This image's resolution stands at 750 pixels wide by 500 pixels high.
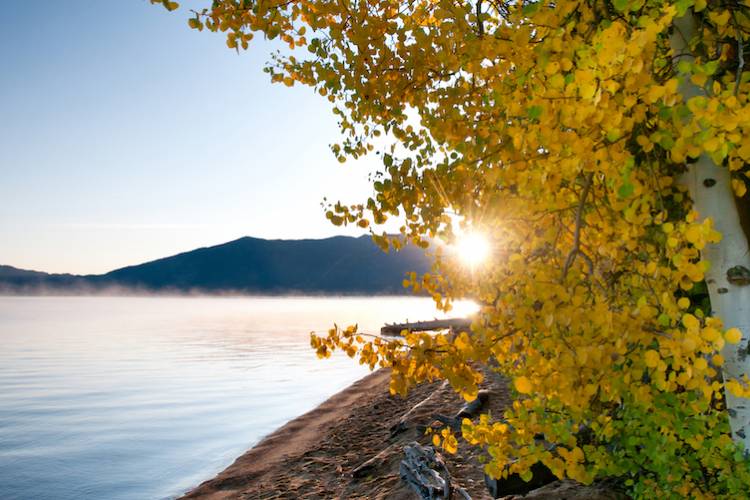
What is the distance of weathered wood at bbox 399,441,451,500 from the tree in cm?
315

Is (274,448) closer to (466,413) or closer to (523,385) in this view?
(466,413)

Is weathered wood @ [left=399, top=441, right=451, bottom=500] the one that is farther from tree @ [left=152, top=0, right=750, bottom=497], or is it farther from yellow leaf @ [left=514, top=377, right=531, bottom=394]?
yellow leaf @ [left=514, top=377, right=531, bottom=394]

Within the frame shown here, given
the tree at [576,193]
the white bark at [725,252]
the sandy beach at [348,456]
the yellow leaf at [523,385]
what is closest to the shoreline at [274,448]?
the sandy beach at [348,456]

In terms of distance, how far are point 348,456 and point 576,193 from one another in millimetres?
11794

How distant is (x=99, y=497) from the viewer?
13.5 m

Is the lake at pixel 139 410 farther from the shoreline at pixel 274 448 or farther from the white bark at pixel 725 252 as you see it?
the white bark at pixel 725 252

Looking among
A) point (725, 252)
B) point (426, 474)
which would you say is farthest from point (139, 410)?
point (725, 252)

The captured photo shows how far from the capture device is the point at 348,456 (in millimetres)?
13320

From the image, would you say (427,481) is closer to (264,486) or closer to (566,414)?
(566,414)

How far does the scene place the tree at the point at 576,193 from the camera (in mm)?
2604

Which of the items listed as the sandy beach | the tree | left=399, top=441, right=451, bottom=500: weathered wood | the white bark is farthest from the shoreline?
the white bark

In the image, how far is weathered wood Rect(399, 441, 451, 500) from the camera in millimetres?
7617

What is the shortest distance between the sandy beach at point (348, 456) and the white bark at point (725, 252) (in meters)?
5.64

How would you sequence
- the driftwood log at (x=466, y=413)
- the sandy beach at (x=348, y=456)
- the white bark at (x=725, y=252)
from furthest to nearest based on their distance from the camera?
the driftwood log at (x=466, y=413) → the sandy beach at (x=348, y=456) → the white bark at (x=725, y=252)
